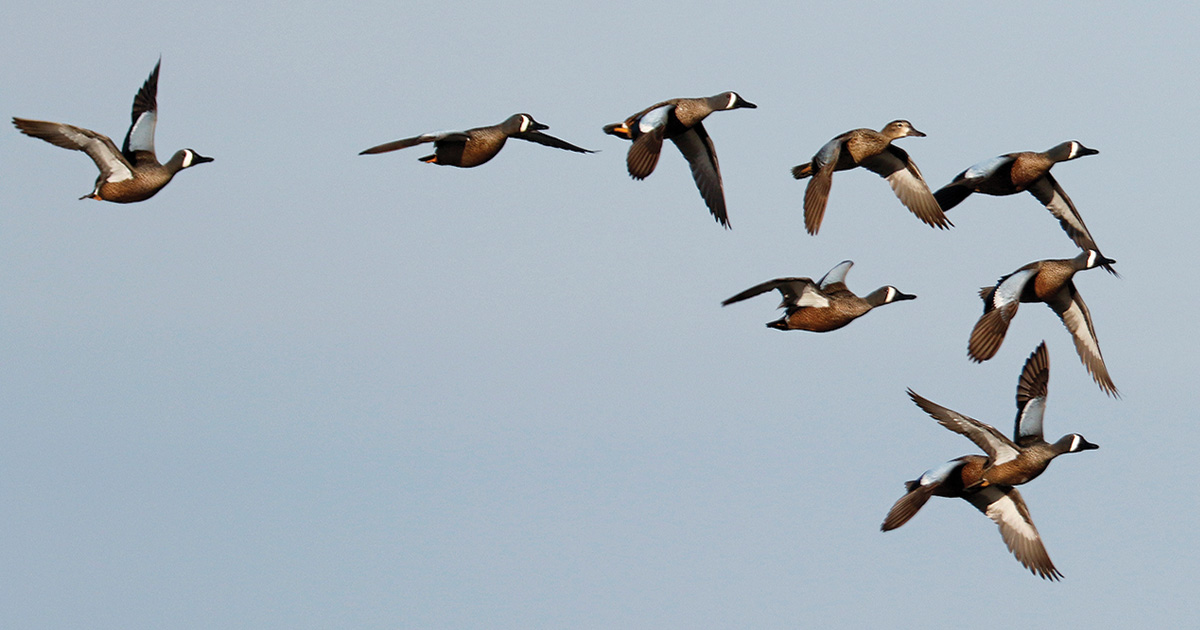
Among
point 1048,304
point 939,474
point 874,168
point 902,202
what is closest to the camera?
point 939,474

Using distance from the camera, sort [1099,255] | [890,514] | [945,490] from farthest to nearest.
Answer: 1. [1099,255]
2. [945,490]
3. [890,514]

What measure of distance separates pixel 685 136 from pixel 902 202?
3.24 m

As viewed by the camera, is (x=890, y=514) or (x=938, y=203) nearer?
(x=890, y=514)

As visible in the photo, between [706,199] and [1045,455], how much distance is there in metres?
6.20

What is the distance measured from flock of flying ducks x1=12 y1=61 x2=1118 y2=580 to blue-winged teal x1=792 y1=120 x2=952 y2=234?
0.06ft

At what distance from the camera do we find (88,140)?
22.9 m

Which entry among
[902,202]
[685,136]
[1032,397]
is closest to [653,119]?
[685,136]

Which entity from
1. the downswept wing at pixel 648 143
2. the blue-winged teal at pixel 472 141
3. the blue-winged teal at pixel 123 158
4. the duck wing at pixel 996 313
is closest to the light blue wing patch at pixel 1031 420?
the duck wing at pixel 996 313

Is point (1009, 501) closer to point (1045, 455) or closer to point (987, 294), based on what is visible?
point (1045, 455)

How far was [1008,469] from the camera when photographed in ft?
71.9

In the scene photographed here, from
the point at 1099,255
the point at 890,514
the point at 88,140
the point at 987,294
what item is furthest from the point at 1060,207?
the point at 88,140

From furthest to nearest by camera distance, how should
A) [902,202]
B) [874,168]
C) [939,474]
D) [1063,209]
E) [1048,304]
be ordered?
[1063,209] < [1048,304] < [874,168] < [902,202] < [939,474]

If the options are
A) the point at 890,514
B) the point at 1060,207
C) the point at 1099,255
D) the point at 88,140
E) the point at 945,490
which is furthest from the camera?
the point at 1060,207

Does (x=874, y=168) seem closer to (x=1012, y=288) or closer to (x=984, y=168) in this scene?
(x=984, y=168)
